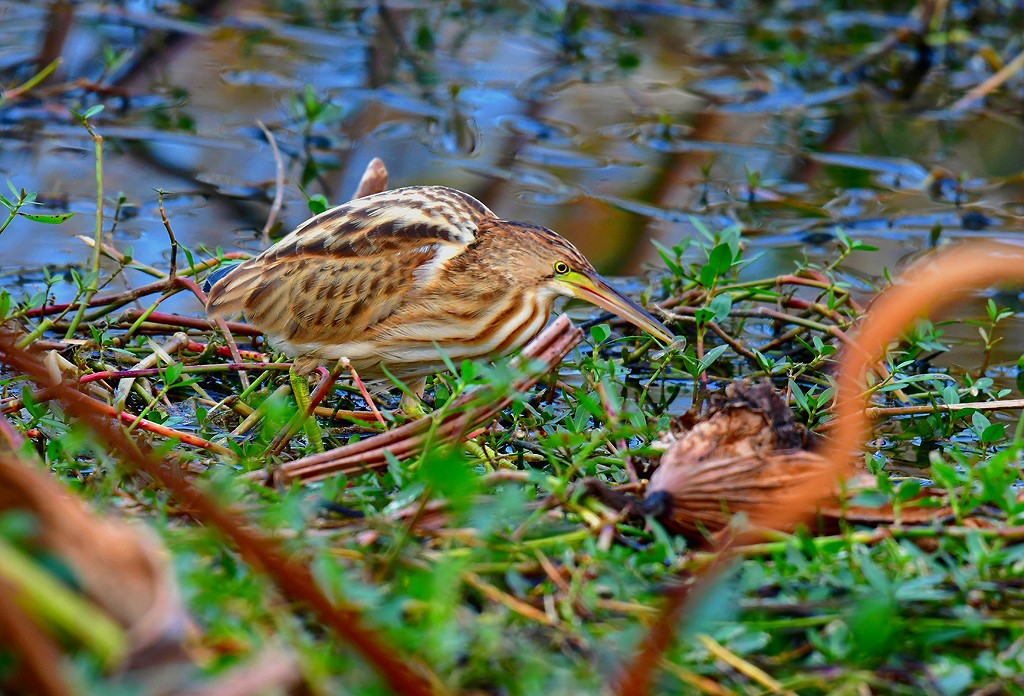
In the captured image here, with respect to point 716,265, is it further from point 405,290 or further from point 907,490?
point 907,490

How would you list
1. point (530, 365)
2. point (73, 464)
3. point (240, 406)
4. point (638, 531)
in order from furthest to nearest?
point (240, 406) < point (73, 464) < point (638, 531) < point (530, 365)

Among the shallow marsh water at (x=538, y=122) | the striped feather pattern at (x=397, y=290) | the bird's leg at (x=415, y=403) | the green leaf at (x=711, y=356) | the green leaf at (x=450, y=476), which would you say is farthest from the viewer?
the shallow marsh water at (x=538, y=122)

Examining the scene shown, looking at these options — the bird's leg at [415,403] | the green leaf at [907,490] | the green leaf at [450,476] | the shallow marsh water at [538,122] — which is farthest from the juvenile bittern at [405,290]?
the green leaf at [450,476]

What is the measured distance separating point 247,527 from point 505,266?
1.75m

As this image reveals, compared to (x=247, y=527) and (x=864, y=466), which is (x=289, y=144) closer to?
(x=864, y=466)

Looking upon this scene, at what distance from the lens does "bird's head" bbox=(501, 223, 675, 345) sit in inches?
152

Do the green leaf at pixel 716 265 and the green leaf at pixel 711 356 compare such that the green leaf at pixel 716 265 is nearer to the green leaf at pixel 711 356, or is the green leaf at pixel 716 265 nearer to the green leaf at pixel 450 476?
the green leaf at pixel 711 356

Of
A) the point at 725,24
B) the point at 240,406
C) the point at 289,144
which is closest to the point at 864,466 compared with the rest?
the point at 240,406

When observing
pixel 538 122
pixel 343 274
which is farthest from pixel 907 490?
pixel 538 122

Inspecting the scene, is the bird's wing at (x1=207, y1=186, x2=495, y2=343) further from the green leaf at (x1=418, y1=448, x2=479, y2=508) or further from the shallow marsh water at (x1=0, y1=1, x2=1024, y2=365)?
the green leaf at (x1=418, y1=448, x2=479, y2=508)

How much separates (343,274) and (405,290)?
19 cm

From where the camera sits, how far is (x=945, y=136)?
7152 millimetres

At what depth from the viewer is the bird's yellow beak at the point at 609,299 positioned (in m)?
3.83

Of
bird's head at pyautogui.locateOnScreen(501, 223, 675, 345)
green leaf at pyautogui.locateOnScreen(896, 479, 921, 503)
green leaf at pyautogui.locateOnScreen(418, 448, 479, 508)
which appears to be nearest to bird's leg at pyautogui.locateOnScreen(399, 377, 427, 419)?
bird's head at pyautogui.locateOnScreen(501, 223, 675, 345)
